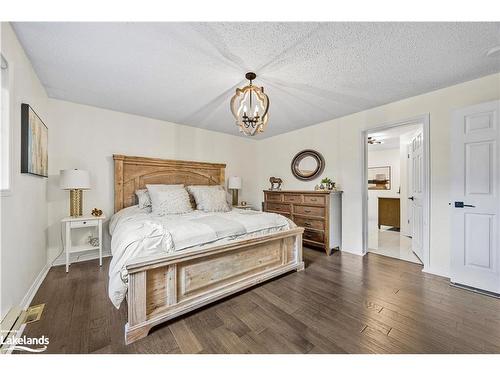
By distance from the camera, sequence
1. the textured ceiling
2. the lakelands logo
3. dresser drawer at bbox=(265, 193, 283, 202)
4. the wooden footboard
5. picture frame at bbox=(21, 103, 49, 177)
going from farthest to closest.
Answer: dresser drawer at bbox=(265, 193, 283, 202) → picture frame at bbox=(21, 103, 49, 177) → the textured ceiling → the wooden footboard → the lakelands logo

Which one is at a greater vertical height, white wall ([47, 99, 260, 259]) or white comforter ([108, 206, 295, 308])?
white wall ([47, 99, 260, 259])

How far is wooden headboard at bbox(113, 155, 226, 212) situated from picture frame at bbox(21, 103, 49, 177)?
0.90 meters

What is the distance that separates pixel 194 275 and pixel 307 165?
125 inches

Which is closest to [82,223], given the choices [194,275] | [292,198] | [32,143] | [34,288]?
[34,288]

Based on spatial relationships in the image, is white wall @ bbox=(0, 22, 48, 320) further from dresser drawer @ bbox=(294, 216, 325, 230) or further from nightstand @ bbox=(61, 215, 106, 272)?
dresser drawer @ bbox=(294, 216, 325, 230)

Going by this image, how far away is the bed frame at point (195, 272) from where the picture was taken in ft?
4.82

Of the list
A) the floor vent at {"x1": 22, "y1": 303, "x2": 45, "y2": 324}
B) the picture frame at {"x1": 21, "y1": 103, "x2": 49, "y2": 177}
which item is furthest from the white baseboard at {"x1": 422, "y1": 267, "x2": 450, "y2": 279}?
the picture frame at {"x1": 21, "y1": 103, "x2": 49, "y2": 177}

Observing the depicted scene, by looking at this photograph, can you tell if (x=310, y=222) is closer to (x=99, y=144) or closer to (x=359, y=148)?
(x=359, y=148)

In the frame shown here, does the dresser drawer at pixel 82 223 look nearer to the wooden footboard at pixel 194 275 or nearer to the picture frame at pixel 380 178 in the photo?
the wooden footboard at pixel 194 275

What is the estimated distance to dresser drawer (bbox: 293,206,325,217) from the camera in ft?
11.3

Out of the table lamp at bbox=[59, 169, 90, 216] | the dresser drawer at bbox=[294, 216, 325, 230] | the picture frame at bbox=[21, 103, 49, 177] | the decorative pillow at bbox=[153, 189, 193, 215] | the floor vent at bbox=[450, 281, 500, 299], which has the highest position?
the picture frame at bbox=[21, 103, 49, 177]

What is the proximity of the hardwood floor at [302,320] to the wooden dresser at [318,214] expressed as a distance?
3.33 ft
